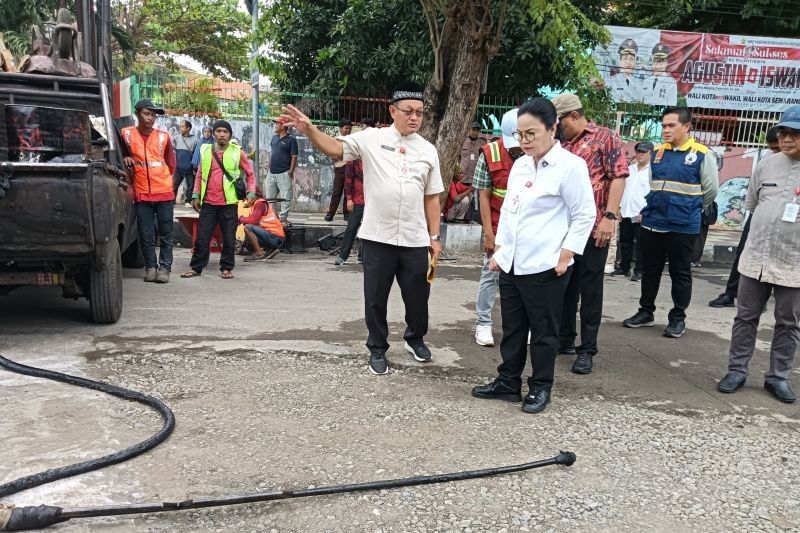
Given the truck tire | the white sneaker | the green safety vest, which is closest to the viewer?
the truck tire

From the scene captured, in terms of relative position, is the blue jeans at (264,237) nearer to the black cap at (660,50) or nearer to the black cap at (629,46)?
the black cap at (629,46)

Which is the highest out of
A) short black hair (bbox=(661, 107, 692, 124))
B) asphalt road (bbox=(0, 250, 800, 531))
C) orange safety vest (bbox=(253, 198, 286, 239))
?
short black hair (bbox=(661, 107, 692, 124))

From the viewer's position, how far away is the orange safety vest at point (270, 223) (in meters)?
8.92

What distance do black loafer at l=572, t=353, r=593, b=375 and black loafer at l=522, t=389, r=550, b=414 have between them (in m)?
0.81

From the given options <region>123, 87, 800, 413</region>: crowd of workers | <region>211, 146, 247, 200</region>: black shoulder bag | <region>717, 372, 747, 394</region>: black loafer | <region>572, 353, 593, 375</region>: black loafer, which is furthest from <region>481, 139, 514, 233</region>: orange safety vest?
<region>211, 146, 247, 200</region>: black shoulder bag

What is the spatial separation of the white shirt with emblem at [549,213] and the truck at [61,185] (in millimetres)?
2750

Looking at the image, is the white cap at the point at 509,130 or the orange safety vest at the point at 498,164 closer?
the white cap at the point at 509,130

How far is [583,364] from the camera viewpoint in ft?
14.8

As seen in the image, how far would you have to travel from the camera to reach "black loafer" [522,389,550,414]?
3697 millimetres

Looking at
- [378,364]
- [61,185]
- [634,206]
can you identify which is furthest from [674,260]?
[61,185]

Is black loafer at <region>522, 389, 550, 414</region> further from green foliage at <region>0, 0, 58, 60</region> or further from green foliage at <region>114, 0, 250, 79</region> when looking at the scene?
green foliage at <region>114, 0, 250, 79</region>

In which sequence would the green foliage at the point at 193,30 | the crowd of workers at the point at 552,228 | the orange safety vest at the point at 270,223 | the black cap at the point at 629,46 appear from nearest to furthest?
the crowd of workers at the point at 552,228
the orange safety vest at the point at 270,223
the black cap at the point at 629,46
the green foliage at the point at 193,30

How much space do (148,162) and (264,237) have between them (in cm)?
255

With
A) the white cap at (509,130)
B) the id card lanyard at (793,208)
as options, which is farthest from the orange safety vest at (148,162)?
the id card lanyard at (793,208)
